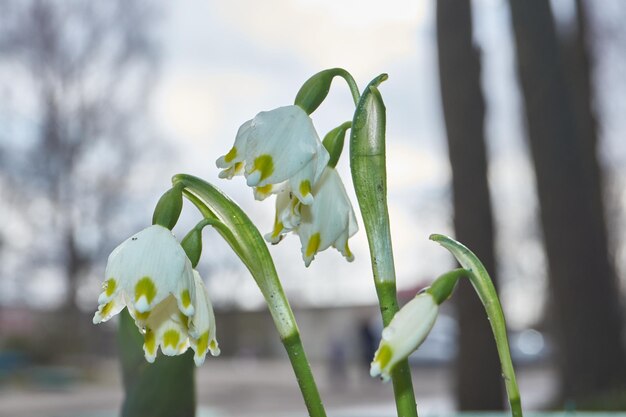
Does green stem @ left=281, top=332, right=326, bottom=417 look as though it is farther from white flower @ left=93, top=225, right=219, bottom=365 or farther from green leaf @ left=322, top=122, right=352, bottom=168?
green leaf @ left=322, top=122, right=352, bottom=168

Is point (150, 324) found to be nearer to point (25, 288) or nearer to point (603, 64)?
point (603, 64)

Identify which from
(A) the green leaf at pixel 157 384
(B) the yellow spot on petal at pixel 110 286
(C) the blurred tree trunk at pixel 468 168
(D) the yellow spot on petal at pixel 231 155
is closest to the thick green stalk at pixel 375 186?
(D) the yellow spot on petal at pixel 231 155

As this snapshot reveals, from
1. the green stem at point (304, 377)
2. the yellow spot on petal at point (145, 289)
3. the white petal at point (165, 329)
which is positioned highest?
→ the yellow spot on petal at point (145, 289)

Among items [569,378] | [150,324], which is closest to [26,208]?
[569,378]

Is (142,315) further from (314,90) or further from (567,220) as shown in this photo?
(567,220)

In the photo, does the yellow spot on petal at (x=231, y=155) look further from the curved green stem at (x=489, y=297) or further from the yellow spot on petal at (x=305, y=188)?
the curved green stem at (x=489, y=297)

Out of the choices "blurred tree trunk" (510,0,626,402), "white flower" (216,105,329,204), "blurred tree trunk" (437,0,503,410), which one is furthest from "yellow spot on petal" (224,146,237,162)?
"blurred tree trunk" (510,0,626,402)
